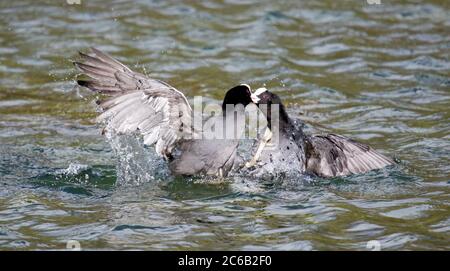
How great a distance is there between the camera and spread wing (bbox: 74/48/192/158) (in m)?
6.57

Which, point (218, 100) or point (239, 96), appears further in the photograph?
point (218, 100)

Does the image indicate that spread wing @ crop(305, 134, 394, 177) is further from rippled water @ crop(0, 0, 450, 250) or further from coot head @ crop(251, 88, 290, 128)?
coot head @ crop(251, 88, 290, 128)

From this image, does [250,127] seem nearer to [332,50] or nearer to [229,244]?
[332,50]

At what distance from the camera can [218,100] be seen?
30.2ft

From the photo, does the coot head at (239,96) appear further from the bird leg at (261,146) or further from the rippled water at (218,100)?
the rippled water at (218,100)

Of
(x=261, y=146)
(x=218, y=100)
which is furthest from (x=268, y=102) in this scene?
(x=218, y=100)

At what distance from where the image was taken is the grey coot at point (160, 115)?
21.6 feet

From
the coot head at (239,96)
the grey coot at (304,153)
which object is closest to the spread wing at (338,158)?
the grey coot at (304,153)

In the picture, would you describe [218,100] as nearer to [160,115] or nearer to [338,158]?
[338,158]

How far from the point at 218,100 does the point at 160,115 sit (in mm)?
2593

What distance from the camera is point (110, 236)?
5.64 m

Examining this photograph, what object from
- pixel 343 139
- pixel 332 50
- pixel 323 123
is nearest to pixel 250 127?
pixel 323 123

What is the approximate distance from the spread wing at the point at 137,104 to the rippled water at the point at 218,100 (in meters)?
0.47

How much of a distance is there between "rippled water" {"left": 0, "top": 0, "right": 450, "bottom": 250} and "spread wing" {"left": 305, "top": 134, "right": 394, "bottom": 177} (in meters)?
0.15
